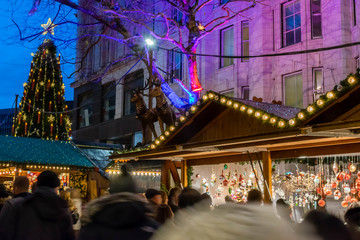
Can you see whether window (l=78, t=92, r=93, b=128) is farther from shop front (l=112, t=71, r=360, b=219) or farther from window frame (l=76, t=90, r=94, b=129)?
shop front (l=112, t=71, r=360, b=219)

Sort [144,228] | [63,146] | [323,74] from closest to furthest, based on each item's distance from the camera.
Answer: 1. [144,228]
2. [323,74]
3. [63,146]

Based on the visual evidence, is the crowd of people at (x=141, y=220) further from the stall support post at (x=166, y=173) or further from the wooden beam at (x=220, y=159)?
the stall support post at (x=166, y=173)

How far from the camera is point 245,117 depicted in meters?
9.89

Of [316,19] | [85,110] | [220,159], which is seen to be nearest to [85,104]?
[85,110]

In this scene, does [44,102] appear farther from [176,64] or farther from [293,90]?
[293,90]

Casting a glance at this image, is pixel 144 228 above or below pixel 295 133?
below

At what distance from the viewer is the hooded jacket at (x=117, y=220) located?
3033mm

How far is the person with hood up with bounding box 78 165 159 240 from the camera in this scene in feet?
9.96

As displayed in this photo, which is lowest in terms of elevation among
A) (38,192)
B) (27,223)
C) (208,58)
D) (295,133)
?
(27,223)

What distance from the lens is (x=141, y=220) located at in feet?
10.3

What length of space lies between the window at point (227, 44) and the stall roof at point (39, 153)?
849cm

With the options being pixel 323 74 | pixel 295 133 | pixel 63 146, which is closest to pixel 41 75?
pixel 63 146

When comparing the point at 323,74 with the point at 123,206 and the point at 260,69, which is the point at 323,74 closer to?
the point at 260,69

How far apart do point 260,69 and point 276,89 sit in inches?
45.3
